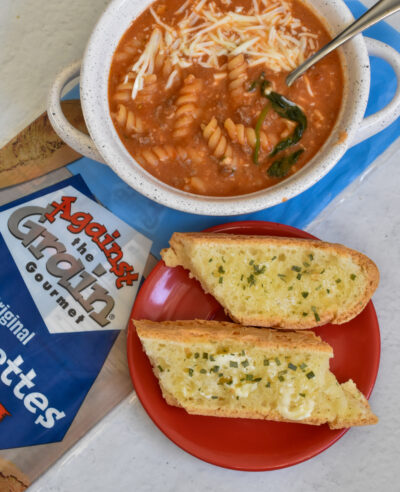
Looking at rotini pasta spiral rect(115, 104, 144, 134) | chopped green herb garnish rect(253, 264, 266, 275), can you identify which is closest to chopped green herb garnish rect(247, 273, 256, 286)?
chopped green herb garnish rect(253, 264, 266, 275)

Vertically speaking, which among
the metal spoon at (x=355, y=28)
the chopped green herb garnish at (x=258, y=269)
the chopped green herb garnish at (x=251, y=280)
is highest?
the metal spoon at (x=355, y=28)

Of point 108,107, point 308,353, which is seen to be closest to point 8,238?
point 108,107

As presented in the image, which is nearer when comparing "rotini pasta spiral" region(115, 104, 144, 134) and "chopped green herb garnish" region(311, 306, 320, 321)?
"rotini pasta spiral" region(115, 104, 144, 134)

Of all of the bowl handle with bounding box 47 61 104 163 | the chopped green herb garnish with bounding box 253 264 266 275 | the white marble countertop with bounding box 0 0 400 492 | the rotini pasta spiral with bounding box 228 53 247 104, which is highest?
the bowl handle with bounding box 47 61 104 163

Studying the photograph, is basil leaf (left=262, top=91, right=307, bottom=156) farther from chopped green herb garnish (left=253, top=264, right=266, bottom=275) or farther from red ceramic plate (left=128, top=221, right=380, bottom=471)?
chopped green herb garnish (left=253, top=264, right=266, bottom=275)

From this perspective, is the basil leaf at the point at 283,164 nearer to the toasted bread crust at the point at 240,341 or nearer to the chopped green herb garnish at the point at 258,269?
the chopped green herb garnish at the point at 258,269

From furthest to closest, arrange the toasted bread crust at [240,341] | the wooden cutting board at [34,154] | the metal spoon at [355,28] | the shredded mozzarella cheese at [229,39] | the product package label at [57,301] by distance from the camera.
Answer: the wooden cutting board at [34,154] → the product package label at [57,301] → the toasted bread crust at [240,341] → the shredded mozzarella cheese at [229,39] → the metal spoon at [355,28]

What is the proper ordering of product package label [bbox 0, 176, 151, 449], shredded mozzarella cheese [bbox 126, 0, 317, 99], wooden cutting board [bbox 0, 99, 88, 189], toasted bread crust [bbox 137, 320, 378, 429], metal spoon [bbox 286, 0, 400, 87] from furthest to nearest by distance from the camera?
wooden cutting board [bbox 0, 99, 88, 189] → product package label [bbox 0, 176, 151, 449] → toasted bread crust [bbox 137, 320, 378, 429] → shredded mozzarella cheese [bbox 126, 0, 317, 99] → metal spoon [bbox 286, 0, 400, 87]

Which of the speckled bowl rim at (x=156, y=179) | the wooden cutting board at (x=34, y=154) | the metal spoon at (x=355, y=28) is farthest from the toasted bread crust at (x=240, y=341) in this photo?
the metal spoon at (x=355, y=28)

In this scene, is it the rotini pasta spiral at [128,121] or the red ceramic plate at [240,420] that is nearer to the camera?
the rotini pasta spiral at [128,121]
